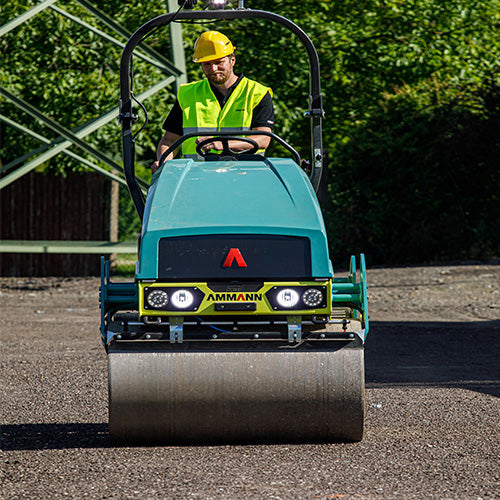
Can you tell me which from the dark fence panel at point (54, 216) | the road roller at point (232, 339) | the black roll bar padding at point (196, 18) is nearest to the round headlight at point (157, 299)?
the road roller at point (232, 339)

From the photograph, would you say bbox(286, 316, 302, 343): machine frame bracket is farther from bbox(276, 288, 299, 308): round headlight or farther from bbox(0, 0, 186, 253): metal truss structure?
bbox(0, 0, 186, 253): metal truss structure

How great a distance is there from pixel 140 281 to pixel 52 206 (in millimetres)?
15033

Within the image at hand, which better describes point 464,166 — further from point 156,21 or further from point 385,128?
point 156,21

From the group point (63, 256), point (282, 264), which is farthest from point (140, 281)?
point (63, 256)

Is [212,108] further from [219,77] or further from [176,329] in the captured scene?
[176,329]

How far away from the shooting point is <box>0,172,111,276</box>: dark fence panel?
2006 cm

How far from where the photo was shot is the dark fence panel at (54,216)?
65.8 ft

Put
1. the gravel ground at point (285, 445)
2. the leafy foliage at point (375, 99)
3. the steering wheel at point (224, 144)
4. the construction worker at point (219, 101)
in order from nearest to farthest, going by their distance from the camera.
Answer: the gravel ground at point (285, 445)
the steering wheel at point (224, 144)
the construction worker at point (219, 101)
the leafy foliage at point (375, 99)

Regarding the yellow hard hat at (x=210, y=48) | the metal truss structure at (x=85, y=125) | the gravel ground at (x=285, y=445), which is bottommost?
the gravel ground at (x=285, y=445)

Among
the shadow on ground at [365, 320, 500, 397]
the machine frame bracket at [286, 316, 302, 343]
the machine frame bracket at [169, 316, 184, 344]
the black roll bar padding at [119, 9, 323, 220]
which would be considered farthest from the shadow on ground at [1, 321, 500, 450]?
the black roll bar padding at [119, 9, 323, 220]

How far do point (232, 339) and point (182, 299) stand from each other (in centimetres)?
35

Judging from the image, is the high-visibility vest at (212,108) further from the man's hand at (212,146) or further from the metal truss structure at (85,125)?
the metal truss structure at (85,125)

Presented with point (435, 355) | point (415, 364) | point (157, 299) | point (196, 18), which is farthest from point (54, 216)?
point (157, 299)

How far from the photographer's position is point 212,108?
6.71 m
